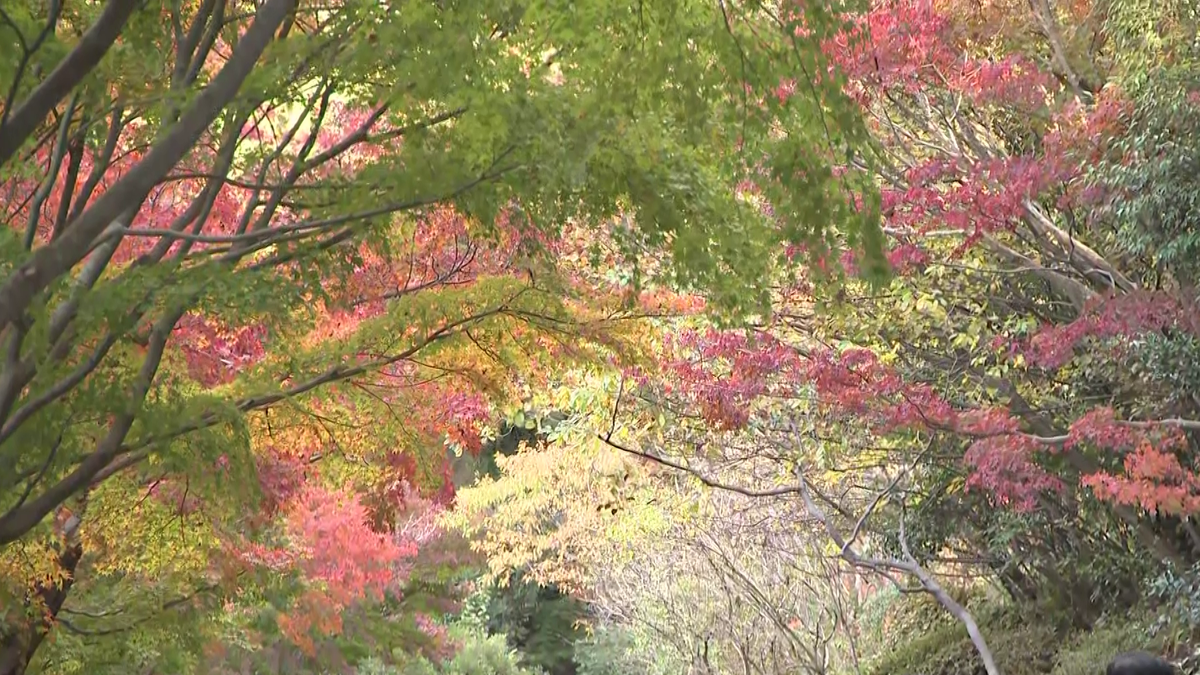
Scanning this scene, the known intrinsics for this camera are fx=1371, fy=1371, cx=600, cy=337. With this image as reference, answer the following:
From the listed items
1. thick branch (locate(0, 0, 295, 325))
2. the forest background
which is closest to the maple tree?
the forest background

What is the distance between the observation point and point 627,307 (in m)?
8.38

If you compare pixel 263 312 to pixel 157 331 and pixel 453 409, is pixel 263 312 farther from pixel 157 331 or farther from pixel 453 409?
pixel 453 409

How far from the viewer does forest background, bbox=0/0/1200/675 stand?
532cm

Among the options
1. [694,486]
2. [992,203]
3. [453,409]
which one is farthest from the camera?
[694,486]

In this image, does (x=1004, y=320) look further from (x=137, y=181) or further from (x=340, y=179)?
(x=137, y=181)

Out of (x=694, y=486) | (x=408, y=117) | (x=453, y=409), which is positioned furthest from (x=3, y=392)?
(x=694, y=486)

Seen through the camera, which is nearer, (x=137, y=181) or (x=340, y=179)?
(x=137, y=181)

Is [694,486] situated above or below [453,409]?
above

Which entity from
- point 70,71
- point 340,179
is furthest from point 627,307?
point 70,71

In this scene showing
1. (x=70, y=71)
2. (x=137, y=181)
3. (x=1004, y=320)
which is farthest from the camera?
(x=1004, y=320)

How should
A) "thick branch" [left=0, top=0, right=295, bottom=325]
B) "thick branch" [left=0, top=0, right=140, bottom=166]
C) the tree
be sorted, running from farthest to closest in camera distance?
the tree
"thick branch" [left=0, top=0, right=295, bottom=325]
"thick branch" [left=0, top=0, right=140, bottom=166]

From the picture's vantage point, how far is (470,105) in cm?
529

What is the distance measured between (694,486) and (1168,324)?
7131 mm

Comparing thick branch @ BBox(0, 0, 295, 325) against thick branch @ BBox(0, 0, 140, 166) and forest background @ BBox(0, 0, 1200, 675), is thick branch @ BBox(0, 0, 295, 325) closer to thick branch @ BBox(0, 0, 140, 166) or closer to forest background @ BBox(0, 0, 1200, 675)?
forest background @ BBox(0, 0, 1200, 675)
